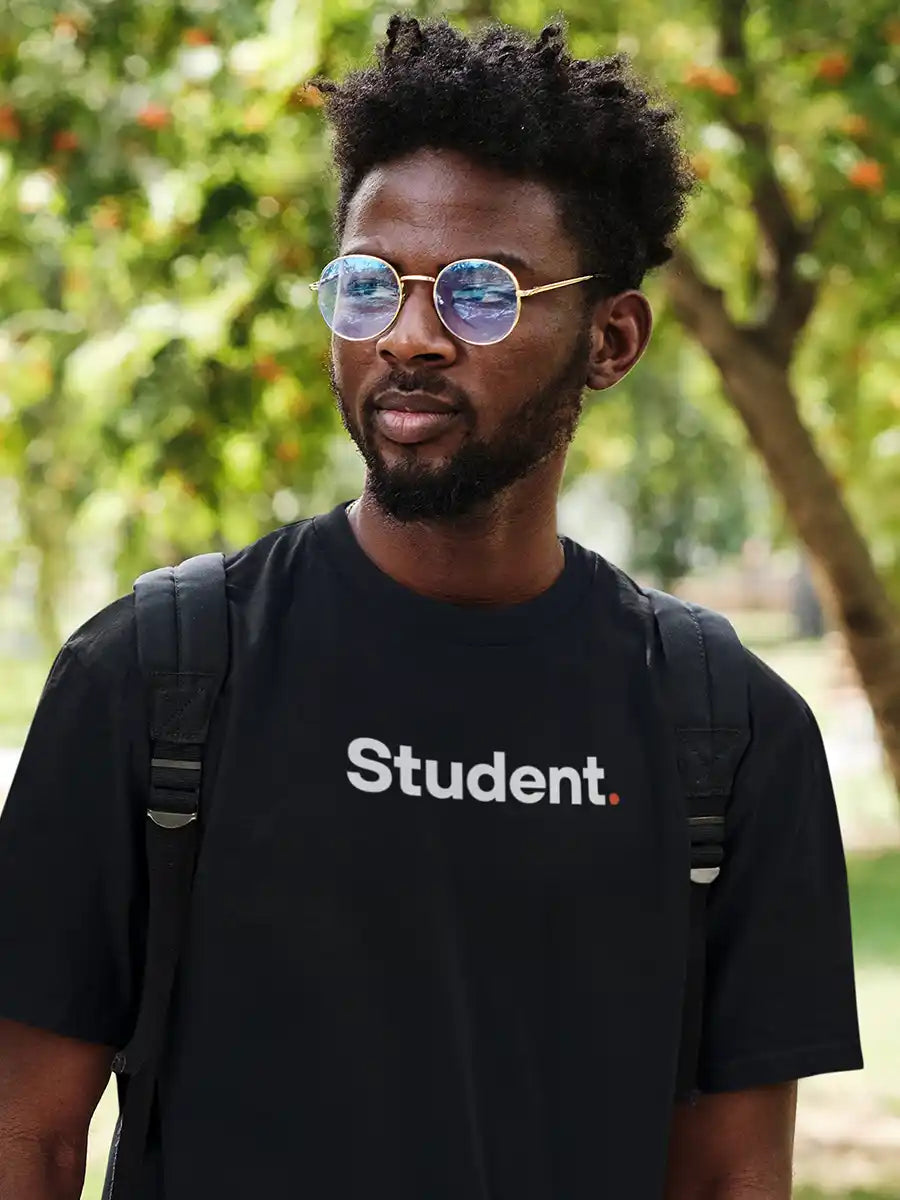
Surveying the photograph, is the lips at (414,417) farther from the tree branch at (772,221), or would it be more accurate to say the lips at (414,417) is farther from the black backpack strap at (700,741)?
the tree branch at (772,221)

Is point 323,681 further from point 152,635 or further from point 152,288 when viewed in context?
point 152,288

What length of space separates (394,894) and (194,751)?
0.25 metres

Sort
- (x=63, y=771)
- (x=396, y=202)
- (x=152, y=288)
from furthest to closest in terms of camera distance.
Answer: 1. (x=152, y=288)
2. (x=396, y=202)
3. (x=63, y=771)

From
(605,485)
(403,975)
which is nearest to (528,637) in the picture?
(403,975)

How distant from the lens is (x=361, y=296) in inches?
82.4

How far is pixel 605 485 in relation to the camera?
101ft

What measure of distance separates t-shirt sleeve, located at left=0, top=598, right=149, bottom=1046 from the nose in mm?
457

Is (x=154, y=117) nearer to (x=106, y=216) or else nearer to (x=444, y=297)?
(x=106, y=216)

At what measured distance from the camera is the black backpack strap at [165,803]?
→ 6.27ft

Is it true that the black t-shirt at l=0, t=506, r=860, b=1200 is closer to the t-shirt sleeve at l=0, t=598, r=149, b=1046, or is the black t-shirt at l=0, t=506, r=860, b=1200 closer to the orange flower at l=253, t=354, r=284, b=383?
the t-shirt sleeve at l=0, t=598, r=149, b=1046

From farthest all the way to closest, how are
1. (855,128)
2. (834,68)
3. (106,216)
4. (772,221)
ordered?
(772,221), (106,216), (855,128), (834,68)

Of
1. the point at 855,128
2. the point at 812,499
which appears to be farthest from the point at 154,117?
the point at 812,499

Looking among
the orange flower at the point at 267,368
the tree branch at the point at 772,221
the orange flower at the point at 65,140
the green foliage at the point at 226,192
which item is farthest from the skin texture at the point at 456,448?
the tree branch at the point at 772,221

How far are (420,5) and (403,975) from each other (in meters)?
3.95
